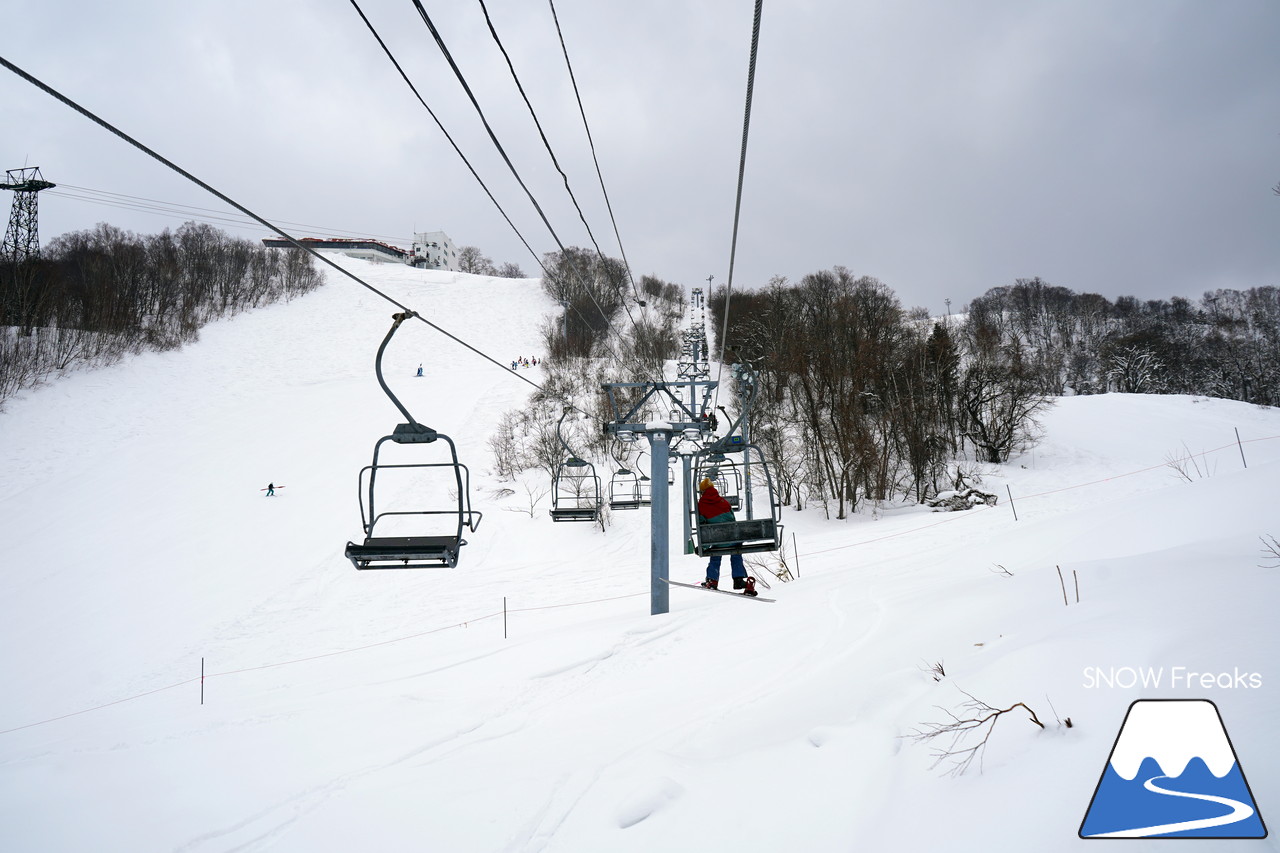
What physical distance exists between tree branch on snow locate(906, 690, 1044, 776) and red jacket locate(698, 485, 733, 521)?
16.3ft

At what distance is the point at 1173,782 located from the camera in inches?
91.7

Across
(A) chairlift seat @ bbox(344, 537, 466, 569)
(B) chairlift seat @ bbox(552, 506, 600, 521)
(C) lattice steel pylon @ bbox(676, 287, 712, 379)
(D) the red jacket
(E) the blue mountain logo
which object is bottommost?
(E) the blue mountain logo

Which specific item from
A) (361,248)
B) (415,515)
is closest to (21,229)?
(415,515)

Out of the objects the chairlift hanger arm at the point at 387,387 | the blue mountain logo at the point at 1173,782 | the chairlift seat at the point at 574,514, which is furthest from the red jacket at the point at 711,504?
the blue mountain logo at the point at 1173,782

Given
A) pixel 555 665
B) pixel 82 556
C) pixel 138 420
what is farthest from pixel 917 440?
pixel 138 420

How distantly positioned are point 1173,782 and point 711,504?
625cm

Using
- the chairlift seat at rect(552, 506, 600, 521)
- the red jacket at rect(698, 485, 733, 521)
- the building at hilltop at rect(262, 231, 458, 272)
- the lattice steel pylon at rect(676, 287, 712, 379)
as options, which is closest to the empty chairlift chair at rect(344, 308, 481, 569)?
the chairlift seat at rect(552, 506, 600, 521)

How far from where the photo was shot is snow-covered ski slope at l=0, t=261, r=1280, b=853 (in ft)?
10.0

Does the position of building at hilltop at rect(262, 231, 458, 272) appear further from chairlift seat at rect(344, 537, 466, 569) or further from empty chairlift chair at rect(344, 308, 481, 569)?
chairlift seat at rect(344, 537, 466, 569)

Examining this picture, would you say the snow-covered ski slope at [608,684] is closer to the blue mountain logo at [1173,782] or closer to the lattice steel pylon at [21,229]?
the blue mountain logo at [1173,782]

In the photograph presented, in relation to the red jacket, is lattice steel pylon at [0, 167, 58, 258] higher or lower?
higher

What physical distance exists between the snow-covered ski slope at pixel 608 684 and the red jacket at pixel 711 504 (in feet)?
5.07

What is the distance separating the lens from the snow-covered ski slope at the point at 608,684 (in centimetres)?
306

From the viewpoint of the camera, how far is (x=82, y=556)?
18.4 metres
